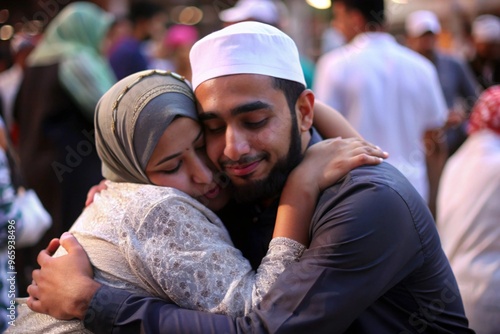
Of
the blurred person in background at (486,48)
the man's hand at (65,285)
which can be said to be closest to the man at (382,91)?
the man's hand at (65,285)

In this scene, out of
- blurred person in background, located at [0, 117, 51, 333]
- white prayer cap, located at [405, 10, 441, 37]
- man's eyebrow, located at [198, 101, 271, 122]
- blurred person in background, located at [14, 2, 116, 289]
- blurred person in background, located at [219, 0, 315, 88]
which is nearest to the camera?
man's eyebrow, located at [198, 101, 271, 122]

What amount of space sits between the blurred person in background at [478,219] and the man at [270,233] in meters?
1.07

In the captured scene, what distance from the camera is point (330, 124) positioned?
108 inches

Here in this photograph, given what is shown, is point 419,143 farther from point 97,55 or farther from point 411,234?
point 411,234

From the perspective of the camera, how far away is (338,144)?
7.82 ft

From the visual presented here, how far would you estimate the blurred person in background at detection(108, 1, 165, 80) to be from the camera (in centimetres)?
708

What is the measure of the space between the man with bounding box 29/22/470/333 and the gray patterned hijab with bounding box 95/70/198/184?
0.31 ft

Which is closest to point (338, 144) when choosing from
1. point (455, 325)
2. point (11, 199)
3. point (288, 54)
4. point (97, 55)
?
point (288, 54)

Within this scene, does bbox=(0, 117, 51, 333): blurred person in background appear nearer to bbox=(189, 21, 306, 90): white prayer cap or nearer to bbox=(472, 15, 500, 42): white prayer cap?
bbox=(189, 21, 306, 90): white prayer cap

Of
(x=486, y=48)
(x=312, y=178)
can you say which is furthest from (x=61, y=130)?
(x=486, y=48)

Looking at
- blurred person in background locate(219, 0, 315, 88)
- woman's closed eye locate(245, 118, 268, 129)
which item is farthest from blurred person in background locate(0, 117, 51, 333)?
blurred person in background locate(219, 0, 315, 88)

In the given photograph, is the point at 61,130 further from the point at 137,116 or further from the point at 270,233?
the point at 270,233

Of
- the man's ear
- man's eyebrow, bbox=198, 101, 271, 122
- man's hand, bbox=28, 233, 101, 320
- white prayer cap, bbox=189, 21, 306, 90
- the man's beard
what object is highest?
white prayer cap, bbox=189, 21, 306, 90

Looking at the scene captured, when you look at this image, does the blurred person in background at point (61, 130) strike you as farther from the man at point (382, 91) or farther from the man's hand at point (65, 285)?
the man's hand at point (65, 285)
